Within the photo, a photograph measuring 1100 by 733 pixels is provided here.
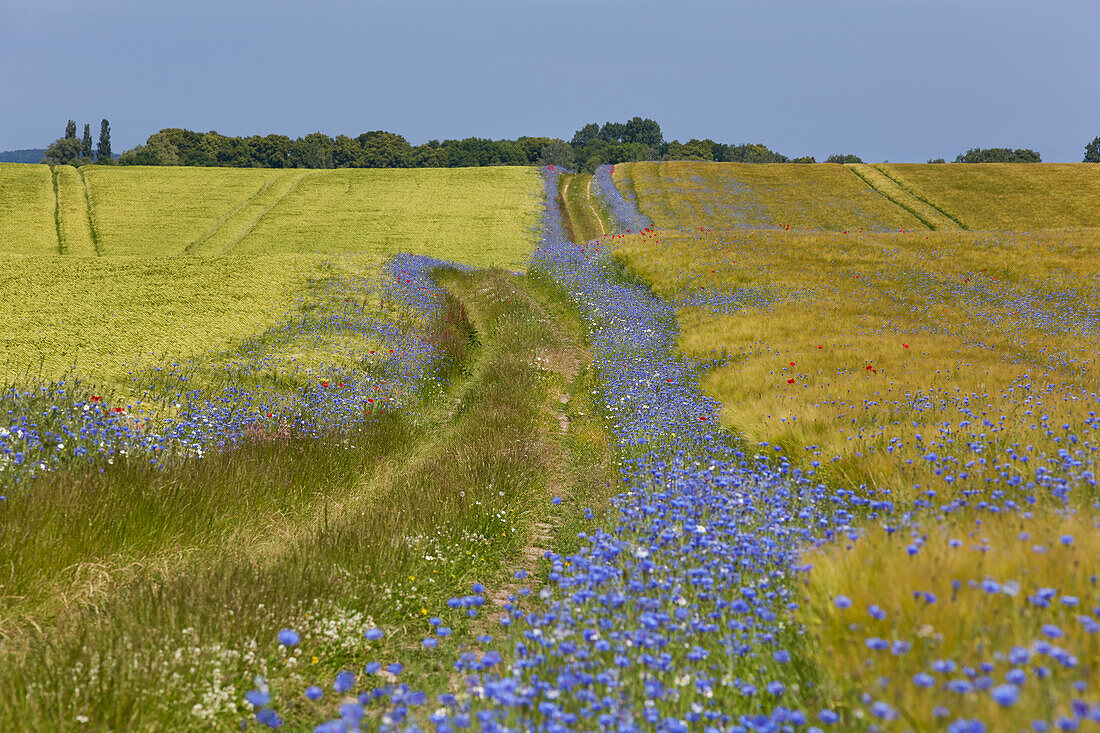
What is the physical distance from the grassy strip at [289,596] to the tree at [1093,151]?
576 ft

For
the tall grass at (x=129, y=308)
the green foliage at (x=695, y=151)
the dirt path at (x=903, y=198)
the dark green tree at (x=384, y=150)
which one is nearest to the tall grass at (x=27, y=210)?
the tall grass at (x=129, y=308)

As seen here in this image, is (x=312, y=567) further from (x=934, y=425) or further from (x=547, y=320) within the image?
(x=547, y=320)

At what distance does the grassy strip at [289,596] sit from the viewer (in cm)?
368

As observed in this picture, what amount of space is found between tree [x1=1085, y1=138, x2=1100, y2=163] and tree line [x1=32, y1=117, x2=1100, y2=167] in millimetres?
134

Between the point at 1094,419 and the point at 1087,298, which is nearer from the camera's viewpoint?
the point at 1094,419

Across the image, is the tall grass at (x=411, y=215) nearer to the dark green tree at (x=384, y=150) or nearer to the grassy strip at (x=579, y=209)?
the grassy strip at (x=579, y=209)

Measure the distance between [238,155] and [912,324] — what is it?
11392 cm


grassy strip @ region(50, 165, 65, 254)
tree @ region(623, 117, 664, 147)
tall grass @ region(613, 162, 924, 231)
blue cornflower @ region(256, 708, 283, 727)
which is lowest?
blue cornflower @ region(256, 708, 283, 727)

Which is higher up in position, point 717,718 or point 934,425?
point 934,425

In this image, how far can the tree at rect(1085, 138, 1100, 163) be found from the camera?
13362cm

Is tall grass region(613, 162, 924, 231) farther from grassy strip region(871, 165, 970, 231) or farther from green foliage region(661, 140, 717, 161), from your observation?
green foliage region(661, 140, 717, 161)

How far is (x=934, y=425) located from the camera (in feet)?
22.0

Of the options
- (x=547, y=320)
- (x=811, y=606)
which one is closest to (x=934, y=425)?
(x=811, y=606)

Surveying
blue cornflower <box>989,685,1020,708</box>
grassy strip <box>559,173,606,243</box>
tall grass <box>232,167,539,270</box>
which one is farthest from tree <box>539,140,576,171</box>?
blue cornflower <box>989,685,1020,708</box>
